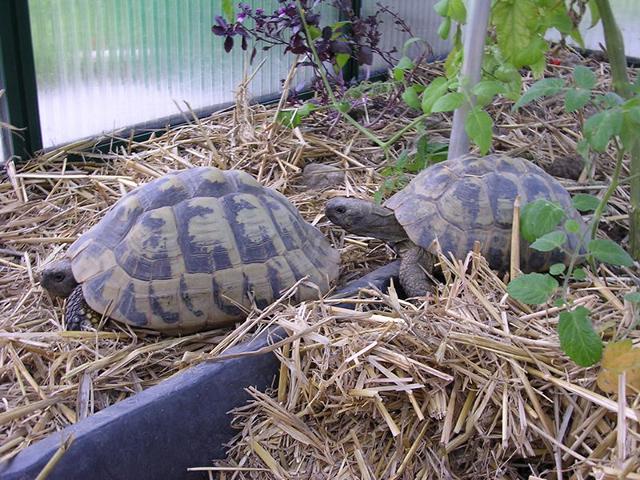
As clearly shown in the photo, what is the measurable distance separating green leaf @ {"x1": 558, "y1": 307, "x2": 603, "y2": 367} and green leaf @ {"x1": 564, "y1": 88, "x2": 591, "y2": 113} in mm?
612

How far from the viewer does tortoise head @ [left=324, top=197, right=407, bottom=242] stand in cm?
267

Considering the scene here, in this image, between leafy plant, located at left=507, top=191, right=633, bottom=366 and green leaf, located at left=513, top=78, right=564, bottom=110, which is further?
green leaf, located at left=513, top=78, right=564, bottom=110

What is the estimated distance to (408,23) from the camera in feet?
17.9

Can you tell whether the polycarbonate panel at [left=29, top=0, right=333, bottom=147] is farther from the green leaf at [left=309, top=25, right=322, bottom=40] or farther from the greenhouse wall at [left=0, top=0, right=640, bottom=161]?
the green leaf at [left=309, top=25, right=322, bottom=40]

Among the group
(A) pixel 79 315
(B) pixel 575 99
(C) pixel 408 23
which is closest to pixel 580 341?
(B) pixel 575 99

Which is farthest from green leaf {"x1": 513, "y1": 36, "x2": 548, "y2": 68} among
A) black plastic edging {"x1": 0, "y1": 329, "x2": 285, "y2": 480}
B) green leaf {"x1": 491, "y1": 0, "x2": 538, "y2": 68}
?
black plastic edging {"x1": 0, "y1": 329, "x2": 285, "y2": 480}

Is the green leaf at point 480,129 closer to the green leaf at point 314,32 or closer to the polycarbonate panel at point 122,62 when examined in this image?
the green leaf at point 314,32

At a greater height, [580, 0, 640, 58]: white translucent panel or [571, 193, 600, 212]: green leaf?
[580, 0, 640, 58]: white translucent panel

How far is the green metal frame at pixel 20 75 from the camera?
3.12m

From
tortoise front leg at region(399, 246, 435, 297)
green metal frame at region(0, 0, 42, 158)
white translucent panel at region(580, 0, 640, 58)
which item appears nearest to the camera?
tortoise front leg at region(399, 246, 435, 297)

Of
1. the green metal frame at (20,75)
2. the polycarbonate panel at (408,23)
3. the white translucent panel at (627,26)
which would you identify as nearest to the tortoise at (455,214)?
the green metal frame at (20,75)

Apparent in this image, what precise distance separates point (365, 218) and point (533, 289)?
2.99ft

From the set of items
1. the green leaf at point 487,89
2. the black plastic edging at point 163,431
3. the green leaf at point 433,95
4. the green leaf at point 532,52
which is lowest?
the black plastic edging at point 163,431

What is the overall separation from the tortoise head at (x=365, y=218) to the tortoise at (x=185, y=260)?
26 cm
